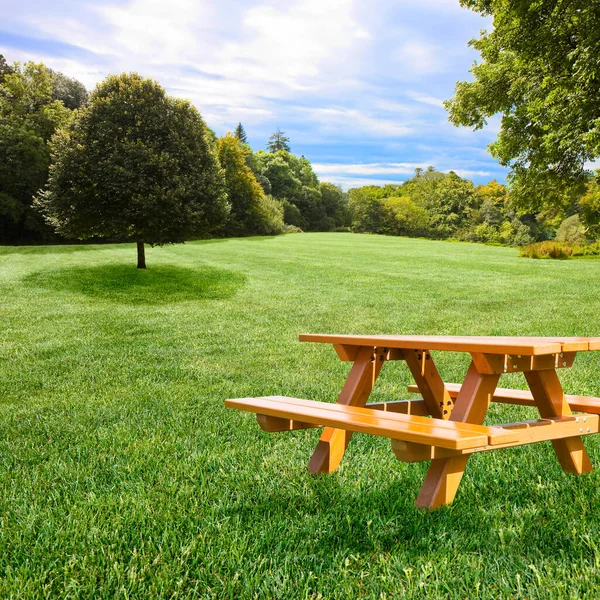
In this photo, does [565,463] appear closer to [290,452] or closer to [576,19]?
[290,452]

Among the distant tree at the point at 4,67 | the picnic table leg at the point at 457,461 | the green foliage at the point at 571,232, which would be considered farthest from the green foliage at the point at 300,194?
the picnic table leg at the point at 457,461

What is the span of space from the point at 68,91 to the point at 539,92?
39104 mm

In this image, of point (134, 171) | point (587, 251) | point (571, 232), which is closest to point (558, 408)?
point (134, 171)

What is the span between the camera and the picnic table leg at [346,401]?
12.4ft

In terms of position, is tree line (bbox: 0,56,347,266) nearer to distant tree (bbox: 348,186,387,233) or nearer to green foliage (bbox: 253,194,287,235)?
green foliage (bbox: 253,194,287,235)

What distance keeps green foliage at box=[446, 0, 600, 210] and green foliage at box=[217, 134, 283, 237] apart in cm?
3150

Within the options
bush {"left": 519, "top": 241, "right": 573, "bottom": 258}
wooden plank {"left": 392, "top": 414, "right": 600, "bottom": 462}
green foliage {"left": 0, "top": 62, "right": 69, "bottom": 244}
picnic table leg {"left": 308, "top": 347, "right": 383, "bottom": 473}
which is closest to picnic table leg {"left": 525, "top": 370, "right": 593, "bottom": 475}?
wooden plank {"left": 392, "top": 414, "right": 600, "bottom": 462}

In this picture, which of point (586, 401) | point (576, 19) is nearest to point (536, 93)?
point (576, 19)

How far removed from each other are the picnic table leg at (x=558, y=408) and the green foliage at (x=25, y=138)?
38.3m

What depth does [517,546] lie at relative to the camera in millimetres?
2822

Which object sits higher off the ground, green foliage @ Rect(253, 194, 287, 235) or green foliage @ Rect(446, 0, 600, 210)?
green foliage @ Rect(446, 0, 600, 210)

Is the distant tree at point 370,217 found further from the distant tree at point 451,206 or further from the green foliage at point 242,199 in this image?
the green foliage at point 242,199

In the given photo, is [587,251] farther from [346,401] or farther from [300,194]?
[300,194]

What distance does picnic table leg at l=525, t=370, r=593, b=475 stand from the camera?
354 cm
